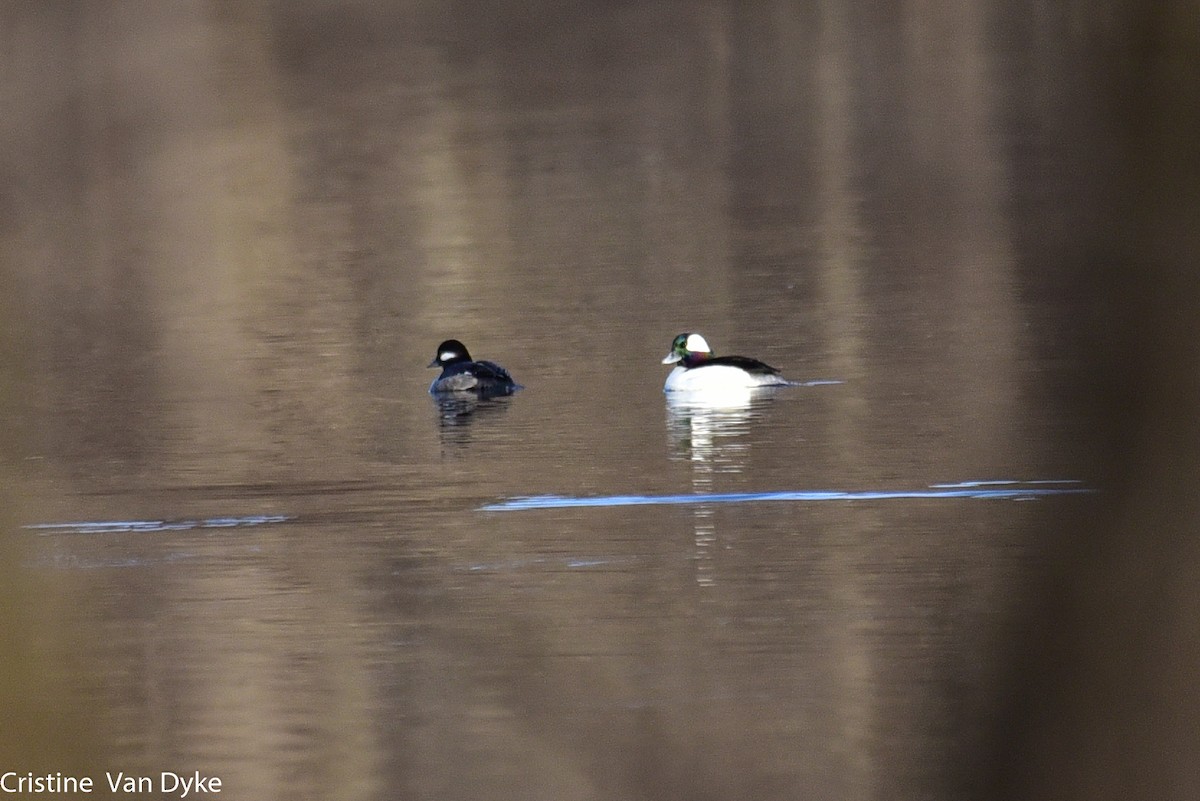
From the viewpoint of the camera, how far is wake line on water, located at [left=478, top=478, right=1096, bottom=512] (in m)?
6.84

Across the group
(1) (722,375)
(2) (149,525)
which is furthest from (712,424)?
(2) (149,525)

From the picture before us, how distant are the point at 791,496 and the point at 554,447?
1.63 m

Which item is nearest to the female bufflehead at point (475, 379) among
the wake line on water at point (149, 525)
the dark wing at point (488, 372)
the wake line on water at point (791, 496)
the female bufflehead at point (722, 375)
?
the dark wing at point (488, 372)

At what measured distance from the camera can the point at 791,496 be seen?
714cm

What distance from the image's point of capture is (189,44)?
34.3 m

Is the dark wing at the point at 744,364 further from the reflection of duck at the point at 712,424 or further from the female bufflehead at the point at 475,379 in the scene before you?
the female bufflehead at the point at 475,379

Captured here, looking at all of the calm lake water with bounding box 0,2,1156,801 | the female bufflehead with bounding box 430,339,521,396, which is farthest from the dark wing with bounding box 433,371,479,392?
the calm lake water with bounding box 0,2,1156,801

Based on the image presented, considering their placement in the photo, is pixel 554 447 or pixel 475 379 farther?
pixel 475 379

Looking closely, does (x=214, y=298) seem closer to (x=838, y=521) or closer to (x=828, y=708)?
(x=838, y=521)

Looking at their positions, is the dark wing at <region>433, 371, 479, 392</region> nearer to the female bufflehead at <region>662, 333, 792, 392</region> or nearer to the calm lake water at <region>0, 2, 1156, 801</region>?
the calm lake water at <region>0, 2, 1156, 801</region>

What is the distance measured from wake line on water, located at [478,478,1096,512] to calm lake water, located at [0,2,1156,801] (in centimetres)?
3

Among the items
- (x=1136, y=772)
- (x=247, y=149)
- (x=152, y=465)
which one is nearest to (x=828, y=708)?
(x=1136, y=772)

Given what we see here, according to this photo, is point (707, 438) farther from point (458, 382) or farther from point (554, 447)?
point (458, 382)

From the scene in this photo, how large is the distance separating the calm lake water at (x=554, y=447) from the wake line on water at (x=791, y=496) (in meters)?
0.03
